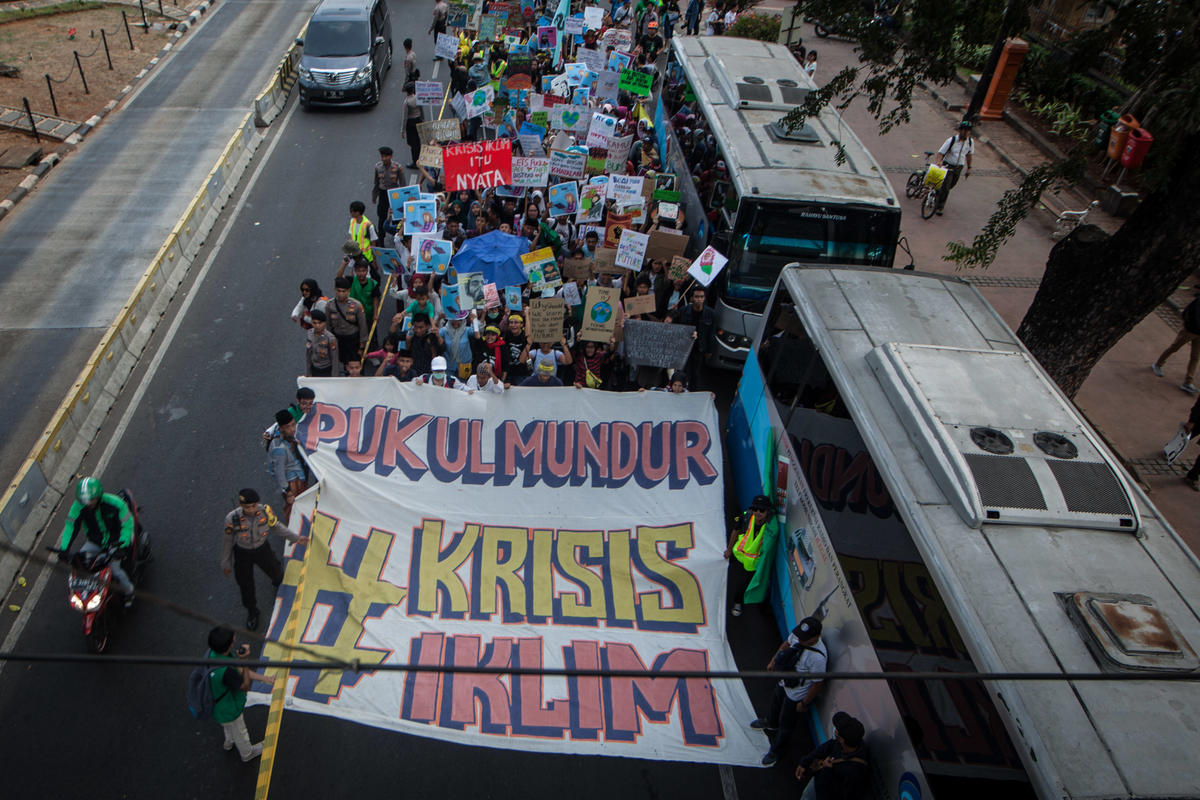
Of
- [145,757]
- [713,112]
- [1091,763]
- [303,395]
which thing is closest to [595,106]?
[713,112]

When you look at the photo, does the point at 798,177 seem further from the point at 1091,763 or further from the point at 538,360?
the point at 1091,763

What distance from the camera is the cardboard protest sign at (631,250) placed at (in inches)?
440

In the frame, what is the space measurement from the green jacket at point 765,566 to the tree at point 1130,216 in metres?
4.06

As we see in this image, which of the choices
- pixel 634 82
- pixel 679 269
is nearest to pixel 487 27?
pixel 634 82

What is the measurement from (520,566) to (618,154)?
8.19 meters

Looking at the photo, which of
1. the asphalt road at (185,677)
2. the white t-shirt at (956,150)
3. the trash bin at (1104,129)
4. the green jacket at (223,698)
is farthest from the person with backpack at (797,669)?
the trash bin at (1104,129)

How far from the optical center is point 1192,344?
39.3 ft

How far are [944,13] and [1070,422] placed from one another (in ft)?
15.7

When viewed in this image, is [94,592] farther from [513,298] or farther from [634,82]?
[634,82]

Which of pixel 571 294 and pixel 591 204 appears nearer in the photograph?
pixel 571 294

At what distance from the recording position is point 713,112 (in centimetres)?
1322

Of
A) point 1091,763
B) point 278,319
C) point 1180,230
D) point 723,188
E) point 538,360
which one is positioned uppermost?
point 1180,230

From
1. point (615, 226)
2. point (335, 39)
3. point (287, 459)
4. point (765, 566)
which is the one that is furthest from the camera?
point (335, 39)

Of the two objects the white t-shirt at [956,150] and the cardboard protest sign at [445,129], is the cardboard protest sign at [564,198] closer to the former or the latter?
the cardboard protest sign at [445,129]
